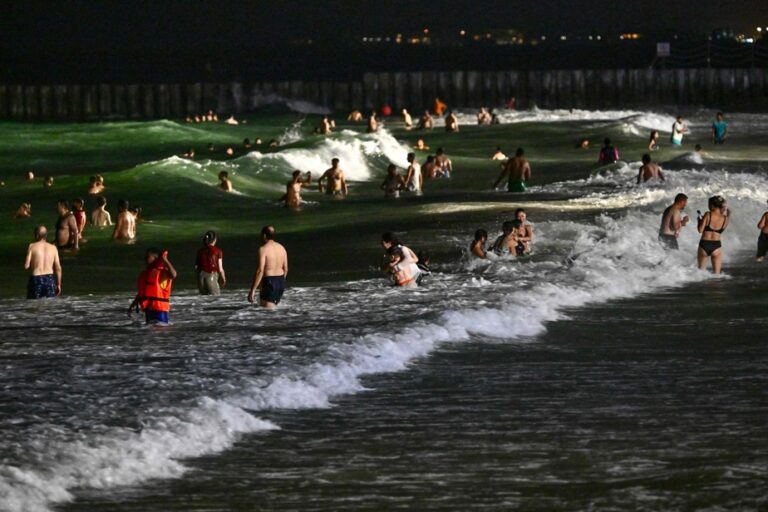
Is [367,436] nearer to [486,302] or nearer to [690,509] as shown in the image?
[690,509]

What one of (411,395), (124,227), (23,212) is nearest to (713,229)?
(411,395)

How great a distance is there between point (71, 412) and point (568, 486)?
14.2 ft

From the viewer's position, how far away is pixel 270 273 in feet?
57.9

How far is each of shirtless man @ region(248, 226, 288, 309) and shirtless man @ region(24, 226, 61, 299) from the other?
284 cm

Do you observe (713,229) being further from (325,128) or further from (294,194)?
(325,128)

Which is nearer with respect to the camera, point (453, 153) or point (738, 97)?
point (453, 153)

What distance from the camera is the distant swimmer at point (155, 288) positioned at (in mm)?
16094

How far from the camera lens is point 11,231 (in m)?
30.7

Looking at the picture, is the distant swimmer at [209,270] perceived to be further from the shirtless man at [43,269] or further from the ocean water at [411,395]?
the shirtless man at [43,269]

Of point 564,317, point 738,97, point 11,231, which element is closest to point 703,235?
point 564,317

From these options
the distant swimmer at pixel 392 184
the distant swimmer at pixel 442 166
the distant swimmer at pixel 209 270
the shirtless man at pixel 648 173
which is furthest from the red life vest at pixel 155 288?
the distant swimmer at pixel 442 166

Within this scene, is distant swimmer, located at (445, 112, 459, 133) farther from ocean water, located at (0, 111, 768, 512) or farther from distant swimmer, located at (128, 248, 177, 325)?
distant swimmer, located at (128, 248, 177, 325)

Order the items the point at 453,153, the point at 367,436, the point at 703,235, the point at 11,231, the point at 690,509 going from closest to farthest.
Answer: the point at 690,509 < the point at 367,436 < the point at 703,235 < the point at 11,231 < the point at 453,153

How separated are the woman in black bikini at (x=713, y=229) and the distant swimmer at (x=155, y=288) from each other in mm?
8362
